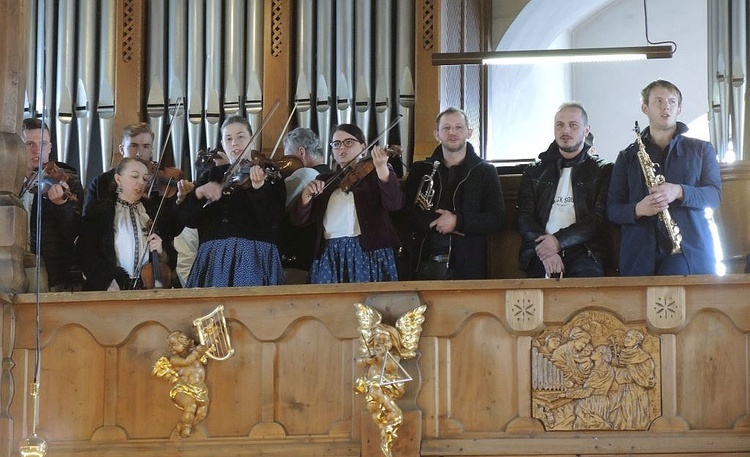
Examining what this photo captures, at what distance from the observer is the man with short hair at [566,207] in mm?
7473

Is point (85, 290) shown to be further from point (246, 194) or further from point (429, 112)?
point (429, 112)

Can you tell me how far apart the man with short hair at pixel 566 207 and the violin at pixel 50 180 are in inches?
82.0

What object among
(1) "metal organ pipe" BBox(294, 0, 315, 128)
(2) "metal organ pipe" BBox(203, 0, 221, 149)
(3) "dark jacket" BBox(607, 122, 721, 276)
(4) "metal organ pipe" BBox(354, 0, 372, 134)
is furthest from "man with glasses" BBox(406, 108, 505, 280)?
(2) "metal organ pipe" BBox(203, 0, 221, 149)

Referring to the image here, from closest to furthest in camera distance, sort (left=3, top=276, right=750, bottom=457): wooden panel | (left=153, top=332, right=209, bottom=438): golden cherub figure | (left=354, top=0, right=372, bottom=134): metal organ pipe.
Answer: (left=3, top=276, right=750, bottom=457): wooden panel < (left=153, top=332, right=209, bottom=438): golden cherub figure < (left=354, top=0, right=372, bottom=134): metal organ pipe

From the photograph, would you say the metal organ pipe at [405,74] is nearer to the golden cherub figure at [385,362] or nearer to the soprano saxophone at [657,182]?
the soprano saxophone at [657,182]

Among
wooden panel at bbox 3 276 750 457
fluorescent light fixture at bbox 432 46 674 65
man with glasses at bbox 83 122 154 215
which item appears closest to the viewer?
wooden panel at bbox 3 276 750 457

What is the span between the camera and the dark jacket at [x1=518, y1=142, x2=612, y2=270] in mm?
7488

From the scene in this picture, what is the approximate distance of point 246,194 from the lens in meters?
7.61

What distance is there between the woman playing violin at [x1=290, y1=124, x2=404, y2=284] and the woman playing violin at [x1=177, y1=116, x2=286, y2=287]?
0.15 meters

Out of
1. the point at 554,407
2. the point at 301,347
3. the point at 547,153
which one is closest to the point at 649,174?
the point at 547,153

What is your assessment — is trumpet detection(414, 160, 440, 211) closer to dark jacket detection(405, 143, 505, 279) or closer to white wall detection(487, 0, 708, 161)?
dark jacket detection(405, 143, 505, 279)

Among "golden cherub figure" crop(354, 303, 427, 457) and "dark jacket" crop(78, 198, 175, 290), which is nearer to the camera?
"golden cherub figure" crop(354, 303, 427, 457)

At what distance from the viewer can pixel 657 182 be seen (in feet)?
23.9

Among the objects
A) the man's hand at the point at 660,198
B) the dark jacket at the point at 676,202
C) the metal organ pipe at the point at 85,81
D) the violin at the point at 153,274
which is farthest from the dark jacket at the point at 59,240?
the man's hand at the point at 660,198
